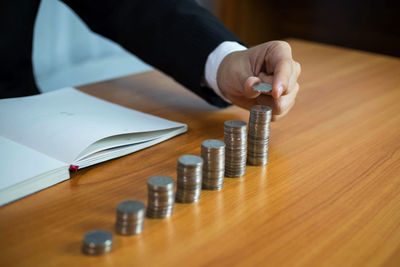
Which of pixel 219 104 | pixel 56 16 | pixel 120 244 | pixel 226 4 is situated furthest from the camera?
pixel 226 4

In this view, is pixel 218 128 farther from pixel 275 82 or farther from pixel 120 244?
pixel 120 244

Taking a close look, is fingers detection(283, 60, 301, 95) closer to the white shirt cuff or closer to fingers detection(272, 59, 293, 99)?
fingers detection(272, 59, 293, 99)

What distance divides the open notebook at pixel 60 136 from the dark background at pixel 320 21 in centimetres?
303

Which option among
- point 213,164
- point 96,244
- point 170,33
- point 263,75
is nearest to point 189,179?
point 213,164

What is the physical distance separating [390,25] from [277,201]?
322cm

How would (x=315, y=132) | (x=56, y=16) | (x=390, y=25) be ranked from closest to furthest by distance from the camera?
1. (x=315, y=132)
2. (x=56, y=16)
3. (x=390, y=25)

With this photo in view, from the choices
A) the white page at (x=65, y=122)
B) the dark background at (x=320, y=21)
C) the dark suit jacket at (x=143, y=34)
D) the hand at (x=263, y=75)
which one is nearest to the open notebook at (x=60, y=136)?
the white page at (x=65, y=122)

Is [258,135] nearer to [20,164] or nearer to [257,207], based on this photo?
[257,207]

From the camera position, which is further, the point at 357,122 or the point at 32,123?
the point at 357,122

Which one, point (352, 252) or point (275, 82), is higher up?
point (275, 82)

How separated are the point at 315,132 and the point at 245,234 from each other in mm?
495

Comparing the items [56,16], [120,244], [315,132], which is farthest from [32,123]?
[56,16]

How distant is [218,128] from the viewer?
3.63ft

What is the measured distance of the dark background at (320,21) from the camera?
354cm
